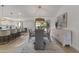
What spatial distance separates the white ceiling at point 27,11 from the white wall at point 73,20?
18cm

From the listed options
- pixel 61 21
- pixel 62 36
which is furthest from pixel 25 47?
pixel 61 21

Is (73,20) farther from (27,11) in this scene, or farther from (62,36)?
(27,11)

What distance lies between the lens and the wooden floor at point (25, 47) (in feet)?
8.10

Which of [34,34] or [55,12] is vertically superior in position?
[55,12]

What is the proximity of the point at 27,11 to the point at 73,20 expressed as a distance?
1.12 m

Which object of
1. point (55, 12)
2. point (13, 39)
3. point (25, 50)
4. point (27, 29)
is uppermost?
point (55, 12)

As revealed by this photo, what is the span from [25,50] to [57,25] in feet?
2.93

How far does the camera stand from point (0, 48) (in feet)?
8.06

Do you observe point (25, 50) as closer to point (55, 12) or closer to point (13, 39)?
point (13, 39)

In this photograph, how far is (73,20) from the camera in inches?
116

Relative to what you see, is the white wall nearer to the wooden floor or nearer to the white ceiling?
the white ceiling

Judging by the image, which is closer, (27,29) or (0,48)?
(0,48)

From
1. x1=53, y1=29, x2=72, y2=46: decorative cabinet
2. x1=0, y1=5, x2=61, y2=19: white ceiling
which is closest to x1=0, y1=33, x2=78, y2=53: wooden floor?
x1=53, y1=29, x2=72, y2=46: decorative cabinet
